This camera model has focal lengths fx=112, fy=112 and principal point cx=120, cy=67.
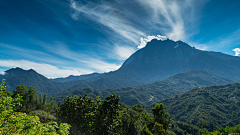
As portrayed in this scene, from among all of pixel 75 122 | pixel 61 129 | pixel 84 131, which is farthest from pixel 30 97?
pixel 61 129

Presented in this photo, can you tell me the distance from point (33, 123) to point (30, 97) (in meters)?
40.5

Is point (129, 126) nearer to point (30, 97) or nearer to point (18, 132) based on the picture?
point (18, 132)

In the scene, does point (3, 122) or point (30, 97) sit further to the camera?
point (30, 97)

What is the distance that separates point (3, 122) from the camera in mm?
5305

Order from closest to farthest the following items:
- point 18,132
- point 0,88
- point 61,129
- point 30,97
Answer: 1. point 18,132
2. point 61,129
3. point 0,88
4. point 30,97

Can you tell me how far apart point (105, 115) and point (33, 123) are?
4805 mm

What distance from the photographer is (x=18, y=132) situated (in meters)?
5.10

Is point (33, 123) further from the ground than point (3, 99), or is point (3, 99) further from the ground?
point (3, 99)

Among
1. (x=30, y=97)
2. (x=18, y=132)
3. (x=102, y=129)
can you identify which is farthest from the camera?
(x=30, y=97)

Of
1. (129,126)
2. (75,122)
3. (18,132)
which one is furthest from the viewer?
(75,122)

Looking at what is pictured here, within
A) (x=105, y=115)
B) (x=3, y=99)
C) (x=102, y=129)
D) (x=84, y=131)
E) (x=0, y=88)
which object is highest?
(x=0, y=88)

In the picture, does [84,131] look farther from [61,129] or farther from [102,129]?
[61,129]

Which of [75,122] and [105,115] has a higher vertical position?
[105,115]

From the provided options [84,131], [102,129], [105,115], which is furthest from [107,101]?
[84,131]
